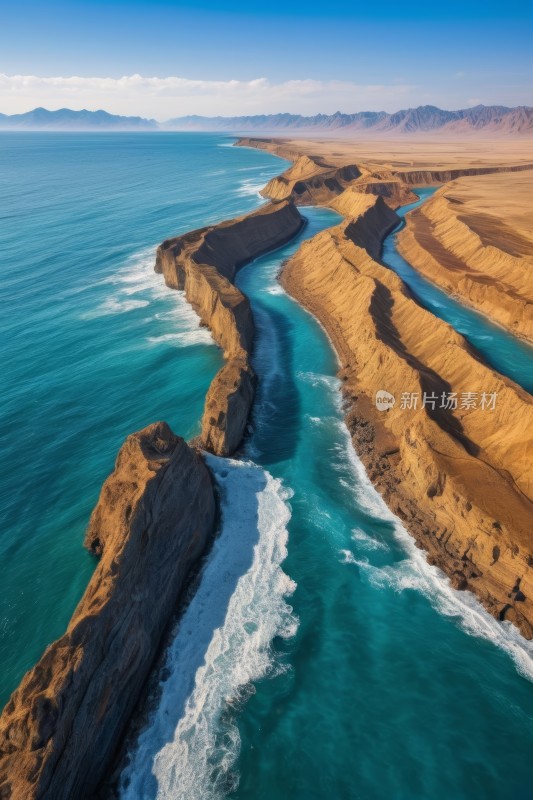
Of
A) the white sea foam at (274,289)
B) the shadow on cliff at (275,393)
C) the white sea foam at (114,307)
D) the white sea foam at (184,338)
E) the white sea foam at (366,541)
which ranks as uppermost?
the white sea foam at (274,289)

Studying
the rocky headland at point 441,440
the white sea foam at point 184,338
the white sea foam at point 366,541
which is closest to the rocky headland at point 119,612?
the white sea foam at point 366,541

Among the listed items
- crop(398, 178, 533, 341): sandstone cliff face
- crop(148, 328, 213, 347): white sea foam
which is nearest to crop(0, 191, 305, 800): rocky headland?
crop(148, 328, 213, 347): white sea foam

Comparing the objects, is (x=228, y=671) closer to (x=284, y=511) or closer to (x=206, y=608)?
(x=206, y=608)

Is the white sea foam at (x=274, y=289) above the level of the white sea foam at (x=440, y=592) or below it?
above

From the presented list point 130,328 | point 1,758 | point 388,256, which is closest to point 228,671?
point 1,758

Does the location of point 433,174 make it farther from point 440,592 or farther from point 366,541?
point 440,592

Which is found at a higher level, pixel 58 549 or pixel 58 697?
pixel 58 697

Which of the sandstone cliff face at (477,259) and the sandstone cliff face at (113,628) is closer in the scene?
the sandstone cliff face at (113,628)

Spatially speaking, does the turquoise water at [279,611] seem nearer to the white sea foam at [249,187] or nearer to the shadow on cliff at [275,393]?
the shadow on cliff at [275,393]
